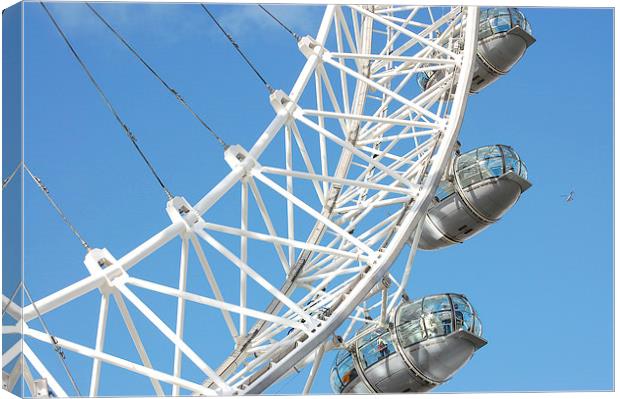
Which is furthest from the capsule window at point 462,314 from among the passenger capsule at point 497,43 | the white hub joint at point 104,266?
the passenger capsule at point 497,43

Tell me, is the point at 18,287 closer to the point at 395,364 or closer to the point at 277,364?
the point at 277,364

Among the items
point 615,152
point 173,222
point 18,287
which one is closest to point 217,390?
point 173,222

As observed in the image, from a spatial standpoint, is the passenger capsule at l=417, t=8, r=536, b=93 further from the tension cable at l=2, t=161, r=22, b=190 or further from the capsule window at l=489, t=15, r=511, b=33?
the tension cable at l=2, t=161, r=22, b=190

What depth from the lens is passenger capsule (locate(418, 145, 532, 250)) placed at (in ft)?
109

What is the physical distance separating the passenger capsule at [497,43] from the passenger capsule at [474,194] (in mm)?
4171

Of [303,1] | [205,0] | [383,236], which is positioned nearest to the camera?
[205,0]

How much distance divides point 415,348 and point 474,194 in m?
5.61

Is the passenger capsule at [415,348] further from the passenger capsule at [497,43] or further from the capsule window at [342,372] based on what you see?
the passenger capsule at [497,43]

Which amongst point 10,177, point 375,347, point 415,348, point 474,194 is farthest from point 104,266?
point 474,194

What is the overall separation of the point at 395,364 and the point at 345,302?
214 cm

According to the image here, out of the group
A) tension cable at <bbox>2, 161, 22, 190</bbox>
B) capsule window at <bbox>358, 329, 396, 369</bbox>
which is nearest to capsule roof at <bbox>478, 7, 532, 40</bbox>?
capsule window at <bbox>358, 329, 396, 369</bbox>

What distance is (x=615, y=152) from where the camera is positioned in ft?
86.5

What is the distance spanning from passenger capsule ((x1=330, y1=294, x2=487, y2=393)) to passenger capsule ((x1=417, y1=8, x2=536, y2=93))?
957 centimetres

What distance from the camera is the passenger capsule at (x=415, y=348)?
28.9m
